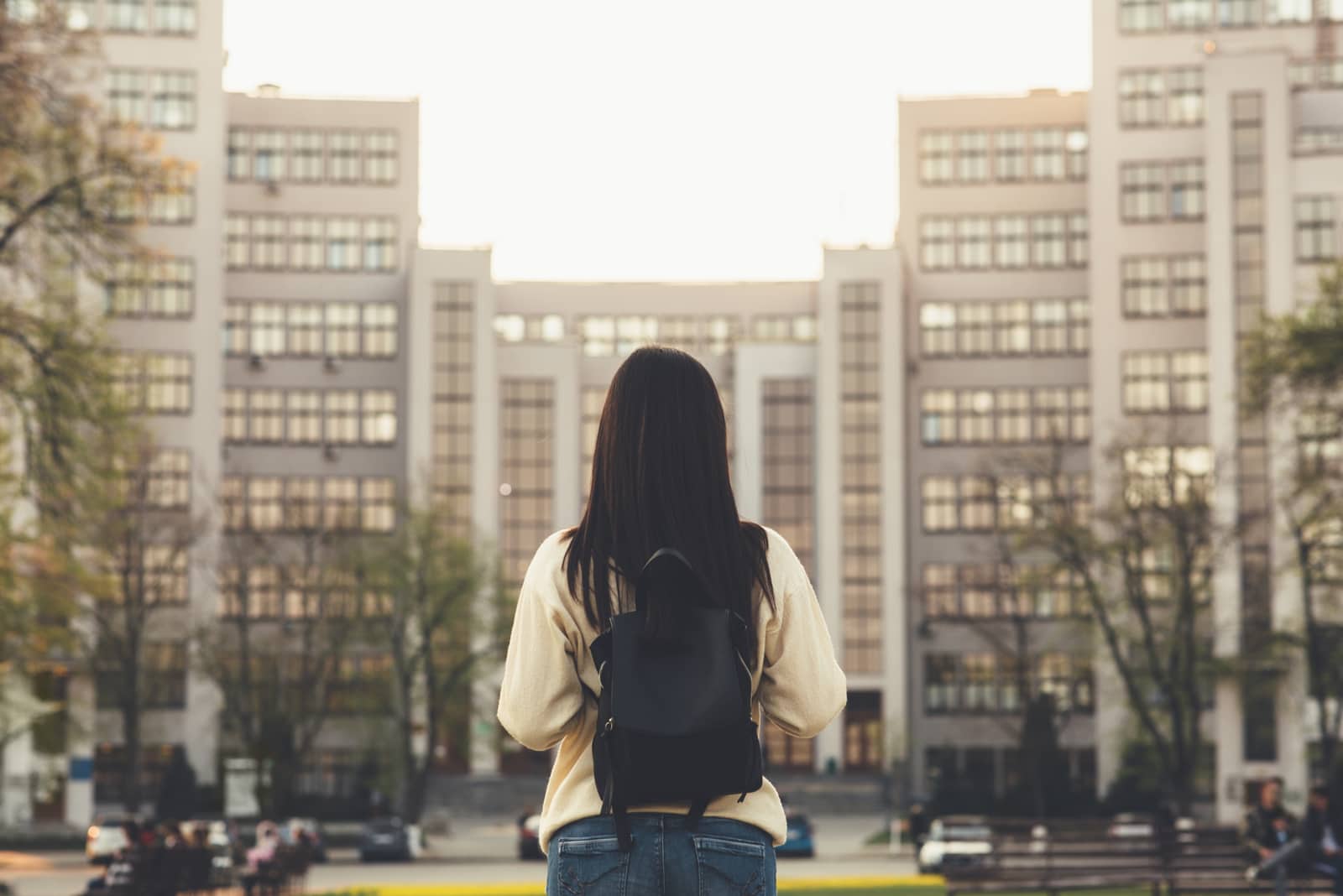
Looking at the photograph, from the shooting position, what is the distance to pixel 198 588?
3140 inches

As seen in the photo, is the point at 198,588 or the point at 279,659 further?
the point at 198,588

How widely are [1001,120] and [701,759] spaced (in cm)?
8746

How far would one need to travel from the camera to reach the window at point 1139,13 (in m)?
83.6

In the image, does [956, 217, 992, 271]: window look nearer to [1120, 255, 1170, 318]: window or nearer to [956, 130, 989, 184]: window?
[956, 130, 989, 184]: window

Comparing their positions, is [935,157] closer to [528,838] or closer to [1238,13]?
[1238,13]

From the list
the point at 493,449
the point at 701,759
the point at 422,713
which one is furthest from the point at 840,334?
the point at 701,759

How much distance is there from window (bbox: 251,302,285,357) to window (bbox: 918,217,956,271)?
28.5 meters

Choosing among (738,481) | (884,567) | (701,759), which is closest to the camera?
(701,759)

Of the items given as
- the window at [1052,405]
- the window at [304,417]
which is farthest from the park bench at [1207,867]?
the window at [304,417]

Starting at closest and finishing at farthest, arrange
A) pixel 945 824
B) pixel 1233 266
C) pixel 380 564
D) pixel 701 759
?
pixel 701 759 → pixel 945 824 → pixel 380 564 → pixel 1233 266

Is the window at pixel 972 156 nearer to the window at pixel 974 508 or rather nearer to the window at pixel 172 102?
the window at pixel 974 508

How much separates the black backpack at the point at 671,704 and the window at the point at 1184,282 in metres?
81.2

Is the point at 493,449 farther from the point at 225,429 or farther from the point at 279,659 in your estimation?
the point at 279,659

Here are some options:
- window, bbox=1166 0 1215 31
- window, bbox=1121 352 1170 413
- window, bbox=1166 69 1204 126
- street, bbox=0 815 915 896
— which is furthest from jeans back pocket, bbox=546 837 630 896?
window, bbox=1166 0 1215 31
